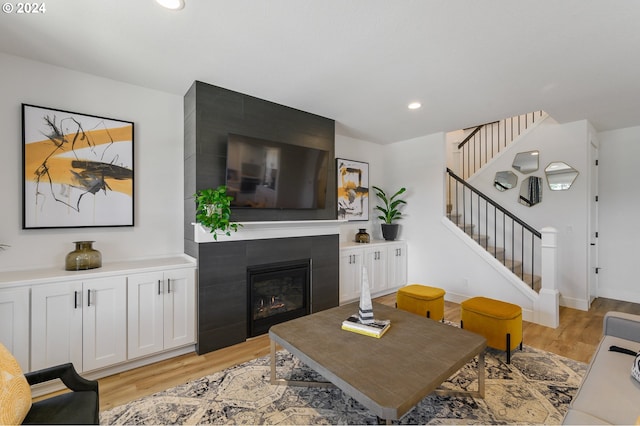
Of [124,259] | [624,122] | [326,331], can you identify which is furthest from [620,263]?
[124,259]

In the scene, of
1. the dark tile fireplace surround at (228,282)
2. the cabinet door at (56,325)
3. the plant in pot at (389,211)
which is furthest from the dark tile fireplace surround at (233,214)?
the plant in pot at (389,211)

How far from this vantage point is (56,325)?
2.23 m

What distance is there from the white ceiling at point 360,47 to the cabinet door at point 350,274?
2.10 metres

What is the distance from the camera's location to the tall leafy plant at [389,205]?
201 inches

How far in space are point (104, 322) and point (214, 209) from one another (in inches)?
50.1

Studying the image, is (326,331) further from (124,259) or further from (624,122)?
(624,122)

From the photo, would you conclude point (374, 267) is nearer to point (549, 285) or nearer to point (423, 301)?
point (423, 301)

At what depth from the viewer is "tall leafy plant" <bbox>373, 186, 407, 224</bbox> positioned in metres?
5.09

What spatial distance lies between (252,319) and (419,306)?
188 cm

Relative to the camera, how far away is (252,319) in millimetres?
3217

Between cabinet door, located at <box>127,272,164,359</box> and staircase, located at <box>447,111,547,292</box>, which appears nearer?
cabinet door, located at <box>127,272,164,359</box>

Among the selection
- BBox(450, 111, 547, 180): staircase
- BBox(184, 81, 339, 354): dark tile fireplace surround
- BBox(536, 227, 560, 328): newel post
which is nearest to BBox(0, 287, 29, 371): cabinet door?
BBox(184, 81, 339, 354): dark tile fireplace surround

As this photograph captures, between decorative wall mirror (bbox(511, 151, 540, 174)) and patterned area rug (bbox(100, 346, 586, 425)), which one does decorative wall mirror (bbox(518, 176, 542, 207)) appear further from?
patterned area rug (bbox(100, 346, 586, 425))

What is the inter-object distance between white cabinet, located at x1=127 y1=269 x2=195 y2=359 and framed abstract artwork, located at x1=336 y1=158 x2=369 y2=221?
260 cm
